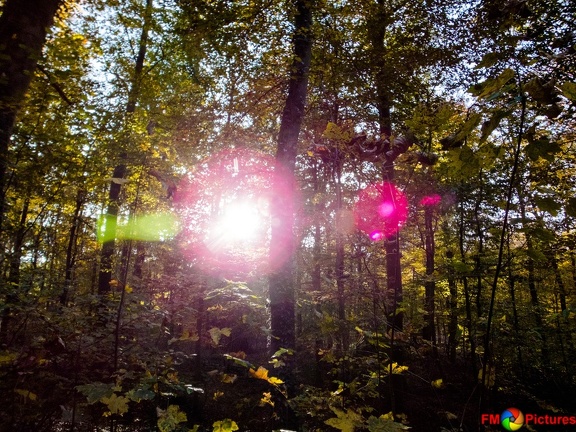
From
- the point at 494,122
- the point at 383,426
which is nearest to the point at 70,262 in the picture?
the point at 383,426

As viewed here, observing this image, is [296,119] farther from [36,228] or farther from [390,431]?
[390,431]

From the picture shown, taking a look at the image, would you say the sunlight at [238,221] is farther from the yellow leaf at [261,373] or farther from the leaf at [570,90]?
the leaf at [570,90]

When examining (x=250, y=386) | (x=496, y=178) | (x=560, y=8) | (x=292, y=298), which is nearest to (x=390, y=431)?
(x=292, y=298)

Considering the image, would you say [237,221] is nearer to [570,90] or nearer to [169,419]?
[169,419]

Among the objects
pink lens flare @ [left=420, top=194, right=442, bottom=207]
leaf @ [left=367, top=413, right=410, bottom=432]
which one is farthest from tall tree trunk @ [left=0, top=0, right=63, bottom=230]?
pink lens flare @ [left=420, top=194, right=442, bottom=207]

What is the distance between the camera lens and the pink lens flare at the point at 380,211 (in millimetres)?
2747

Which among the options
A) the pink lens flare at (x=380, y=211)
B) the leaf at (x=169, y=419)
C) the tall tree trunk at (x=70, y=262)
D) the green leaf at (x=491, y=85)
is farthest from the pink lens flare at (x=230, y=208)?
the green leaf at (x=491, y=85)

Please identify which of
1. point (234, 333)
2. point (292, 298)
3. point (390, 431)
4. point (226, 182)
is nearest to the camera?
point (390, 431)

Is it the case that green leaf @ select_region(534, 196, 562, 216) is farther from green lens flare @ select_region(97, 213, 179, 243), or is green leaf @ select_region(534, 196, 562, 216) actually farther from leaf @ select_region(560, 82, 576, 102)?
green lens flare @ select_region(97, 213, 179, 243)

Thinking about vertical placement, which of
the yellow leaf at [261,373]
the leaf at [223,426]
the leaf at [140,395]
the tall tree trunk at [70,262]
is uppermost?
the tall tree trunk at [70,262]

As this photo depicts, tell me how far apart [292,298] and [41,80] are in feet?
15.5

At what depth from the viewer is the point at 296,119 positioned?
589cm

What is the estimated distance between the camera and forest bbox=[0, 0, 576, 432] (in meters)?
2.33

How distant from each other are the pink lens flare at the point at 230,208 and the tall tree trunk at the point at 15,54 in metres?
3.62
